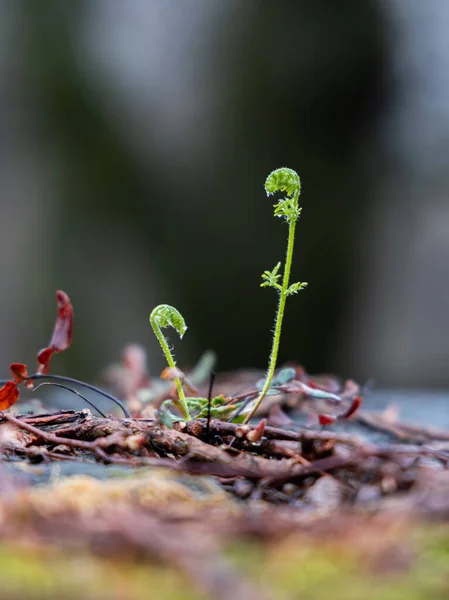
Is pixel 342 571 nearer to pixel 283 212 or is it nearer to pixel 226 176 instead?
pixel 283 212

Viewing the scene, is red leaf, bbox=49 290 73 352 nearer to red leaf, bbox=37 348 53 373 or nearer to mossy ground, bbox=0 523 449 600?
red leaf, bbox=37 348 53 373

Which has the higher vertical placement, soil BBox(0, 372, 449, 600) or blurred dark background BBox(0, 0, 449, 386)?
blurred dark background BBox(0, 0, 449, 386)

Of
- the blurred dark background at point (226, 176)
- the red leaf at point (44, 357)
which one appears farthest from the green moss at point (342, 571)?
the blurred dark background at point (226, 176)

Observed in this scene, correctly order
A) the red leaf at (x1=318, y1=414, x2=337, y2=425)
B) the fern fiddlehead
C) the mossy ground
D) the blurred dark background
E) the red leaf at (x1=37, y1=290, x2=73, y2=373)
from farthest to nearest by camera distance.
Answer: the blurred dark background < the red leaf at (x1=37, y1=290, x2=73, y2=373) < the red leaf at (x1=318, y1=414, x2=337, y2=425) < the fern fiddlehead < the mossy ground

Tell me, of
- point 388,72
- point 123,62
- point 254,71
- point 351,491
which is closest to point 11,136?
point 123,62

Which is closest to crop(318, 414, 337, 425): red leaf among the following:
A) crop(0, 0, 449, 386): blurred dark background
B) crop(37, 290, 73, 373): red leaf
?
crop(37, 290, 73, 373): red leaf

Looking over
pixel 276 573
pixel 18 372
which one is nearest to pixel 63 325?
pixel 18 372

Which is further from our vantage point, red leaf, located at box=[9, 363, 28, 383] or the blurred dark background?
the blurred dark background

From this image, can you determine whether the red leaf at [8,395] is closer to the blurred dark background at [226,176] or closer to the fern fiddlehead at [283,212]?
the fern fiddlehead at [283,212]

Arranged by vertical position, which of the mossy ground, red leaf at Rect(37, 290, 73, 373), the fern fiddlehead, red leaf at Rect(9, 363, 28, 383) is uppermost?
the fern fiddlehead
